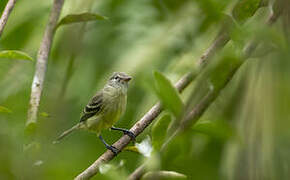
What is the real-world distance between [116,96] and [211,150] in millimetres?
483

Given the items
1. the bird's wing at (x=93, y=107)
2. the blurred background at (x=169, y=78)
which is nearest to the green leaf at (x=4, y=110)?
the blurred background at (x=169, y=78)

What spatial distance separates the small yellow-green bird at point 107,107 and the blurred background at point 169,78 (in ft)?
0.17

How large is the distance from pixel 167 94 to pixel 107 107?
1.65 metres

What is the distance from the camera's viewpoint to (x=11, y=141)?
610 millimetres

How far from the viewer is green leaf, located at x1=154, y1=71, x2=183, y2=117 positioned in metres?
0.44

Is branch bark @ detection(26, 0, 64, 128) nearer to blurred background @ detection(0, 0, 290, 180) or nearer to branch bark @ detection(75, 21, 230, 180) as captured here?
blurred background @ detection(0, 0, 290, 180)

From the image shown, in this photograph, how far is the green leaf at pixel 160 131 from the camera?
48cm

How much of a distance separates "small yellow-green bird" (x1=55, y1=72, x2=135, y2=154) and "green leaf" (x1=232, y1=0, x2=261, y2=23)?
1.40 meters

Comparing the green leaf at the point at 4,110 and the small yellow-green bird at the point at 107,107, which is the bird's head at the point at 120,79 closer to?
the small yellow-green bird at the point at 107,107

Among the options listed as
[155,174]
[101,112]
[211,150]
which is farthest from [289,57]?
[101,112]

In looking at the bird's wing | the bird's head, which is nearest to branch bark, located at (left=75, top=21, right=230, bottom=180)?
the bird's head

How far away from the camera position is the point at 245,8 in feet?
1.71

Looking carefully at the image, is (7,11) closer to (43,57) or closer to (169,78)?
(43,57)

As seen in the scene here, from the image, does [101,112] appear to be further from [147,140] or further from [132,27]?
[147,140]
